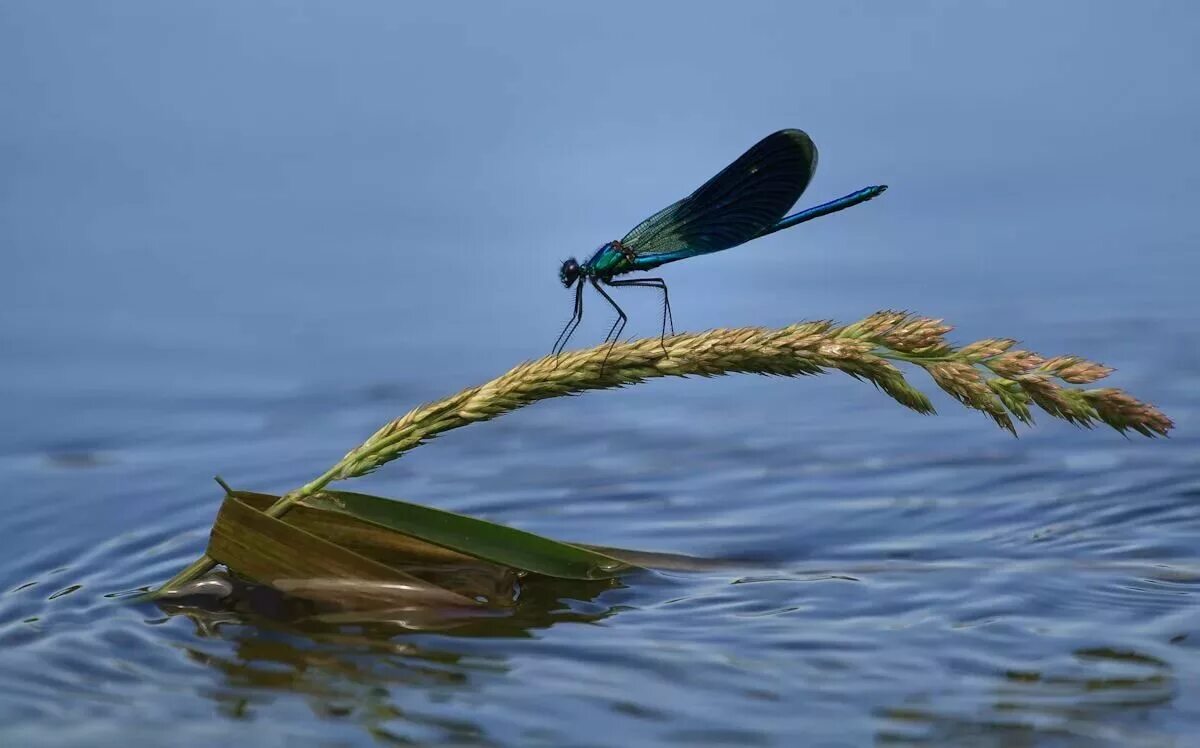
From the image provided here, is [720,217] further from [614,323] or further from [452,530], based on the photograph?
[452,530]

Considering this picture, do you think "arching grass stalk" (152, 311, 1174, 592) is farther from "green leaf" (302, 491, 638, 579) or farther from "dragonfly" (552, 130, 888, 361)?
"dragonfly" (552, 130, 888, 361)

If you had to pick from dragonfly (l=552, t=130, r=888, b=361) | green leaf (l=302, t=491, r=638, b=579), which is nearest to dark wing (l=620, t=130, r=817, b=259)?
dragonfly (l=552, t=130, r=888, b=361)

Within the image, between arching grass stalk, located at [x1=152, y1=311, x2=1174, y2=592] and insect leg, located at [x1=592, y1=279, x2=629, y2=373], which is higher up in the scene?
insect leg, located at [x1=592, y1=279, x2=629, y2=373]

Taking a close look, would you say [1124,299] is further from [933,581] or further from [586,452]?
[933,581]

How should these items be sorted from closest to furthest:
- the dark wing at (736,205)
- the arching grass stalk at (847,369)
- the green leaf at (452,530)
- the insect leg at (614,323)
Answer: the arching grass stalk at (847,369)
the insect leg at (614,323)
the green leaf at (452,530)
the dark wing at (736,205)

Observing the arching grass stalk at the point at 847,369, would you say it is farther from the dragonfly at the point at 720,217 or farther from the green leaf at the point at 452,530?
the dragonfly at the point at 720,217

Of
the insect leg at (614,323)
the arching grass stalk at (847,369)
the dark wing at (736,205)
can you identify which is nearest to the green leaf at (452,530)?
the arching grass stalk at (847,369)

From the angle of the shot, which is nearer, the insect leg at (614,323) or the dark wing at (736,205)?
the insect leg at (614,323)
